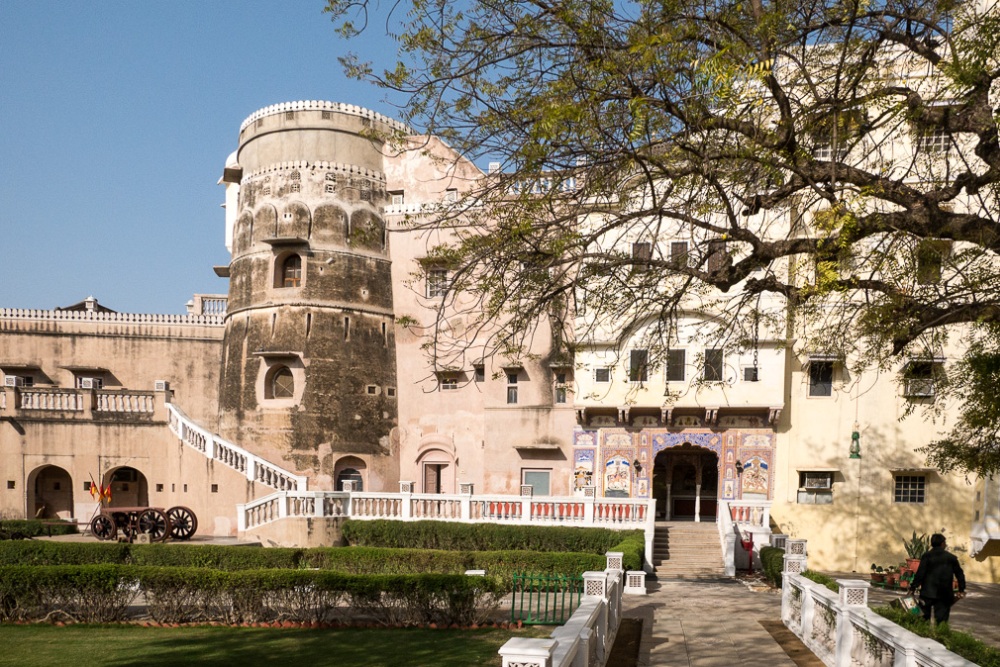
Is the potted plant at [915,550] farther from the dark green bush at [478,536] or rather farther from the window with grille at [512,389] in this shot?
the window with grille at [512,389]

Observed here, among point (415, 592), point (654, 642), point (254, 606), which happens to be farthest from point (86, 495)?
point (654, 642)

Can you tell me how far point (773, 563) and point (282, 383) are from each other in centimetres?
1820

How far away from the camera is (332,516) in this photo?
21781 mm

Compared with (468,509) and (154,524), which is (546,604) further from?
(154,524)

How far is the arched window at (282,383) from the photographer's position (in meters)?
27.9

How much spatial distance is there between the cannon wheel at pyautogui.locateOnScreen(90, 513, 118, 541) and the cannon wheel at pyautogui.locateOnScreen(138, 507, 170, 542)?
2.29 ft

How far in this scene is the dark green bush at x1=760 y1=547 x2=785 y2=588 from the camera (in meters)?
16.5

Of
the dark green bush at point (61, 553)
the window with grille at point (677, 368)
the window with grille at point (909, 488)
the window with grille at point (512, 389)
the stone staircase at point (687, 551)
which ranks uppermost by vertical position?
the window with grille at point (677, 368)

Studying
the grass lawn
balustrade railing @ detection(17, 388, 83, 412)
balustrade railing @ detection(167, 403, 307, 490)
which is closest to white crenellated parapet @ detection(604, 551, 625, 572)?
the grass lawn

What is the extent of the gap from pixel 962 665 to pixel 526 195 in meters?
6.02

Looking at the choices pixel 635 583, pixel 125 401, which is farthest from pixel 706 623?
pixel 125 401

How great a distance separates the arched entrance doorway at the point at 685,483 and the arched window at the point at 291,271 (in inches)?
564

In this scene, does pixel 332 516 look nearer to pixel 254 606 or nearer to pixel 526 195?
pixel 254 606

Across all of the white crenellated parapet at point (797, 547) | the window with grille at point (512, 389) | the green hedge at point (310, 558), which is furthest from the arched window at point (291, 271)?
the white crenellated parapet at point (797, 547)
